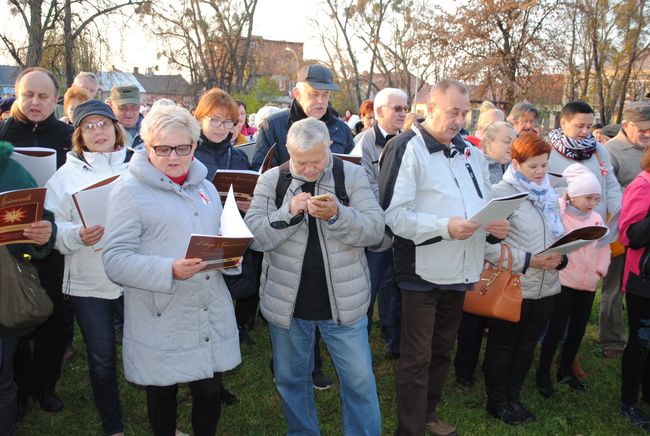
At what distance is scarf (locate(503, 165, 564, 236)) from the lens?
3.94 metres

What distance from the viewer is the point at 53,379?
4.22 metres

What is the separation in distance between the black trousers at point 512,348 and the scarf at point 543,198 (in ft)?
1.76

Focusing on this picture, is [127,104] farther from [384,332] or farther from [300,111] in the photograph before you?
[384,332]

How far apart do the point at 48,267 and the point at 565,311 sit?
384cm

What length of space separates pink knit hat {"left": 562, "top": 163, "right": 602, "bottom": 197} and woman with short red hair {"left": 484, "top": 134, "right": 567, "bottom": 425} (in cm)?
25

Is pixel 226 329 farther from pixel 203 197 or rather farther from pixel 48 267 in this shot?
pixel 48 267

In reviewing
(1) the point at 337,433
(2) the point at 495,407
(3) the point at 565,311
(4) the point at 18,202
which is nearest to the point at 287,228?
(4) the point at 18,202

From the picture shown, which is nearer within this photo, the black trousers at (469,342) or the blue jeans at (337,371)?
the blue jeans at (337,371)

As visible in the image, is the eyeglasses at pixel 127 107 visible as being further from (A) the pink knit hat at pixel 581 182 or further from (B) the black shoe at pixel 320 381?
(A) the pink knit hat at pixel 581 182

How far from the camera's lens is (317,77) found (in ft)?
15.0

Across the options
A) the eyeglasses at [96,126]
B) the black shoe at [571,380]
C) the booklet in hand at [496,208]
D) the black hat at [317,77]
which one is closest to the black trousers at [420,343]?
the booklet in hand at [496,208]

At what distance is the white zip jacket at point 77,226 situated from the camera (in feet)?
11.1

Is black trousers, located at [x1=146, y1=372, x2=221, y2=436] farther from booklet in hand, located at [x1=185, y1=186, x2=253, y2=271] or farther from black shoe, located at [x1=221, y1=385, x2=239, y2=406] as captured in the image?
black shoe, located at [x1=221, y1=385, x2=239, y2=406]

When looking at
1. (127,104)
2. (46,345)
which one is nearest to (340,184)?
(46,345)
